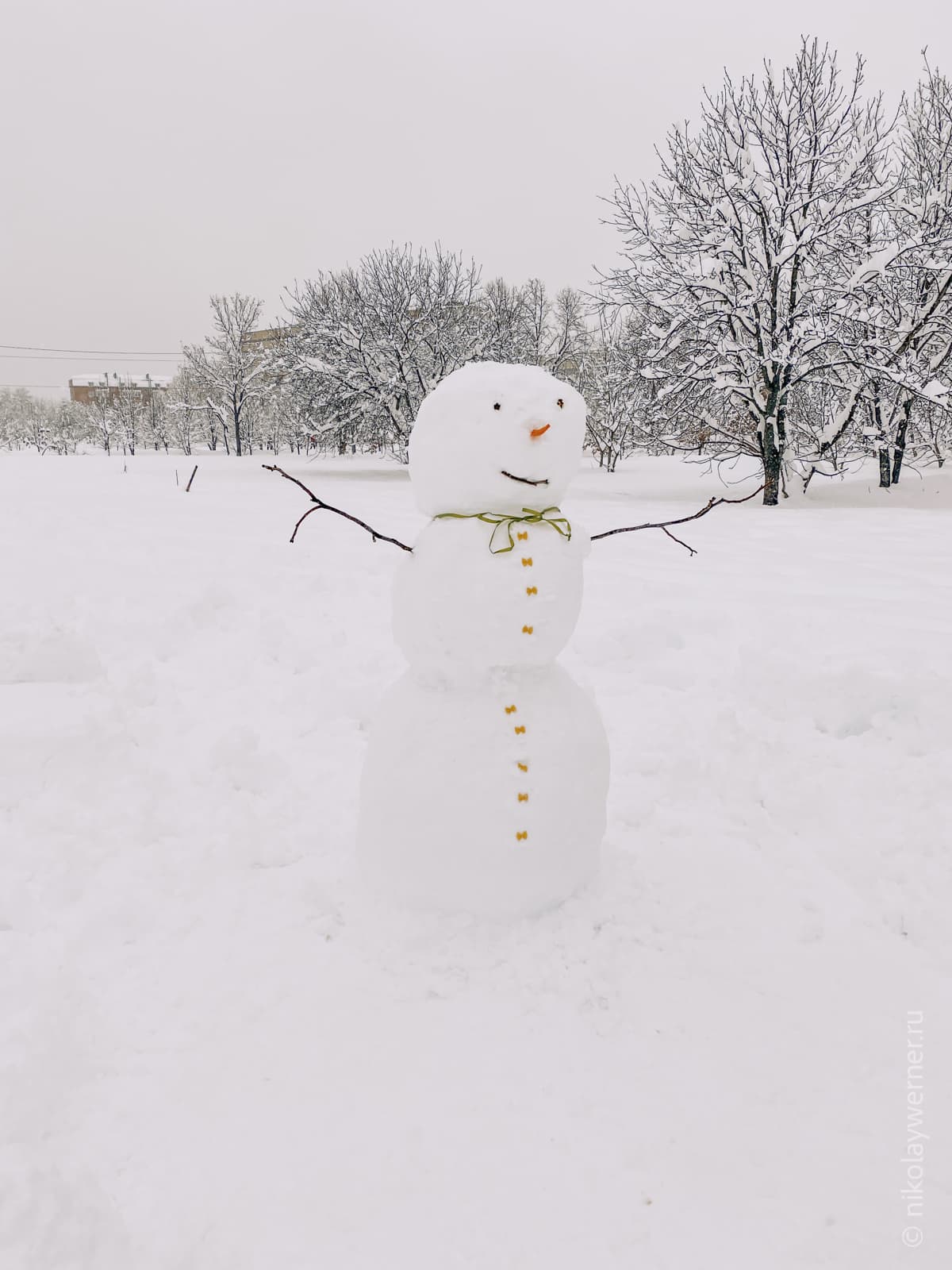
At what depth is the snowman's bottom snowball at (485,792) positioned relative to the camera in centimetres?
231

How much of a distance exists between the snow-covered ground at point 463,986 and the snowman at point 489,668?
0.75ft

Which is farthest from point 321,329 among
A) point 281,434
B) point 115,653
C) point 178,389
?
point 178,389

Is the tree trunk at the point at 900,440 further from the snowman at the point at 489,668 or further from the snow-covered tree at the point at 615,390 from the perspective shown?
the snowman at the point at 489,668

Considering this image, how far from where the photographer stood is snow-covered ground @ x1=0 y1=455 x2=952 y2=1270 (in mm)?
1615

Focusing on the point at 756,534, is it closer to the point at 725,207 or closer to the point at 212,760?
the point at 725,207

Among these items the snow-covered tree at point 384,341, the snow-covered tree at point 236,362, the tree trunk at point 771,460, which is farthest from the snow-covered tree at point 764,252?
the snow-covered tree at point 236,362

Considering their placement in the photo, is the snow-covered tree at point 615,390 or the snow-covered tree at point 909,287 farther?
the snow-covered tree at point 615,390

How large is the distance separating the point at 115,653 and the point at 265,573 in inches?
80.4

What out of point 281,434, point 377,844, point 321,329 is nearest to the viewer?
point 377,844

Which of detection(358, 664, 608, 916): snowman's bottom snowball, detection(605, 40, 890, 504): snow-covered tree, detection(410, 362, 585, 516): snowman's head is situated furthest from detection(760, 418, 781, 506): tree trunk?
detection(358, 664, 608, 916): snowman's bottom snowball

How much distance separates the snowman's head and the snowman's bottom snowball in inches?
23.8

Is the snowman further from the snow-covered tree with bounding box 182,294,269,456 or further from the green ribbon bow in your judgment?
the snow-covered tree with bounding box 182,294,269,456

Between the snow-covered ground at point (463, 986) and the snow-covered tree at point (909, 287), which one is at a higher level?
the snow-covered tree at point (909, 287)

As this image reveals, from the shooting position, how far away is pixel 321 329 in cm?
1975
